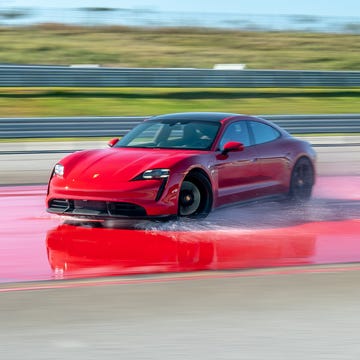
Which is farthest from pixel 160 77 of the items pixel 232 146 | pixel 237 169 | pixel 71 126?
pixel 232 146

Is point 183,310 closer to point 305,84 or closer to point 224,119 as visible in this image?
point 224,119

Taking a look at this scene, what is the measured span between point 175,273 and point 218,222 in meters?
3.06

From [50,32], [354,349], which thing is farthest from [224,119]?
[50,32]

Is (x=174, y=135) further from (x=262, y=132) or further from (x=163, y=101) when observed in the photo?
(x=163, y=101)

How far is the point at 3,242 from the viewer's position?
31.3 feet

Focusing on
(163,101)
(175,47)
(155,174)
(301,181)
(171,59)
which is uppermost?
(175,47)

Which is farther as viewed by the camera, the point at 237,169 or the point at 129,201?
the point at 237,169

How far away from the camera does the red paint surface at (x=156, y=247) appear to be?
27.2 ft

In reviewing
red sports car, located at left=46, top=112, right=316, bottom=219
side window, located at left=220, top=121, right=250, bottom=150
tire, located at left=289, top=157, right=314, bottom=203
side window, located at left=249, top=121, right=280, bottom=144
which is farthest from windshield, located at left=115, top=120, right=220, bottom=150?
tire, located at left=289, top=157, right=314, bottom=203

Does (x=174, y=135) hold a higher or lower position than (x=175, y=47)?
lower

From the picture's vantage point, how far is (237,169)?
11.3 meters

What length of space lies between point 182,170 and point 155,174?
0.35 metres

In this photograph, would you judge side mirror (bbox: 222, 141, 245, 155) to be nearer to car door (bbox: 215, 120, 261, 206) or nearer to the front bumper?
car door (bbox: 215, 120, 261, 206)

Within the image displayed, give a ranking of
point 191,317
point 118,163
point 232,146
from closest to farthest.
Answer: point 191,317 < point 118,163 < point 232,146
